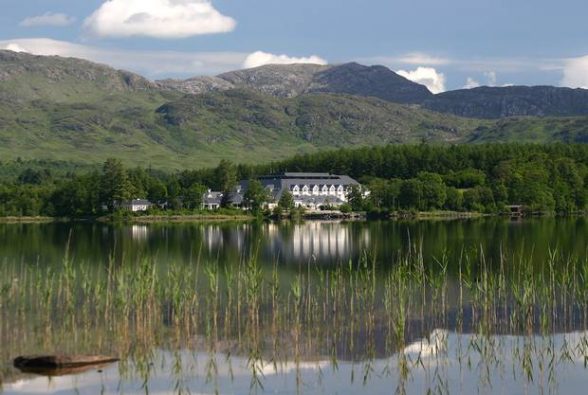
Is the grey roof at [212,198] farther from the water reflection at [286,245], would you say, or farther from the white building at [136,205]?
the water reflection at [286,245]

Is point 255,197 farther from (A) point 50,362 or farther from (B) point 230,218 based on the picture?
(A) point 50,362

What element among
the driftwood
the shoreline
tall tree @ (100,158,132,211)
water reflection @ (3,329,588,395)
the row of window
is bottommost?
the shoreline

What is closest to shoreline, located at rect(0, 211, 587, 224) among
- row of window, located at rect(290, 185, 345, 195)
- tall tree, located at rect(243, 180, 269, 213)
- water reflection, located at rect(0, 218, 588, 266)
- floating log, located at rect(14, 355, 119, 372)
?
tall tree, located at rect(243, 180, 269, 213)

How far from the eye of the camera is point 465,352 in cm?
2955

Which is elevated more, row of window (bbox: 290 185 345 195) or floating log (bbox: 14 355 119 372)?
row of window (bbox: 290 185 345 195)

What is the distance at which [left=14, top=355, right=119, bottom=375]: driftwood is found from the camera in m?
26.6

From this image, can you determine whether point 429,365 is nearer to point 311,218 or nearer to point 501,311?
point 501,311

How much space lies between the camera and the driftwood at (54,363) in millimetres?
26562

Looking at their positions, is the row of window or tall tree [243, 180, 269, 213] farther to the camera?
the row of window

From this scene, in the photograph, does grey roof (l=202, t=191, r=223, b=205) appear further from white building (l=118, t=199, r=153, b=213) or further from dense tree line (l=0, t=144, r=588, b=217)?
white building (l=118, t=199, r=153, b=213)

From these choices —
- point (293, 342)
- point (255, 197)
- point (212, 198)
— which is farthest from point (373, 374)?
point (212, 198)

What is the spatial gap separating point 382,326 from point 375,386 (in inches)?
323

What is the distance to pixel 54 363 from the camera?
26.7 metres

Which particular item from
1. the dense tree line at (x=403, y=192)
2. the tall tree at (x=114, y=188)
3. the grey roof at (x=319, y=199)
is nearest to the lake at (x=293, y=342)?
the tall tree at (x=114, y=188)
